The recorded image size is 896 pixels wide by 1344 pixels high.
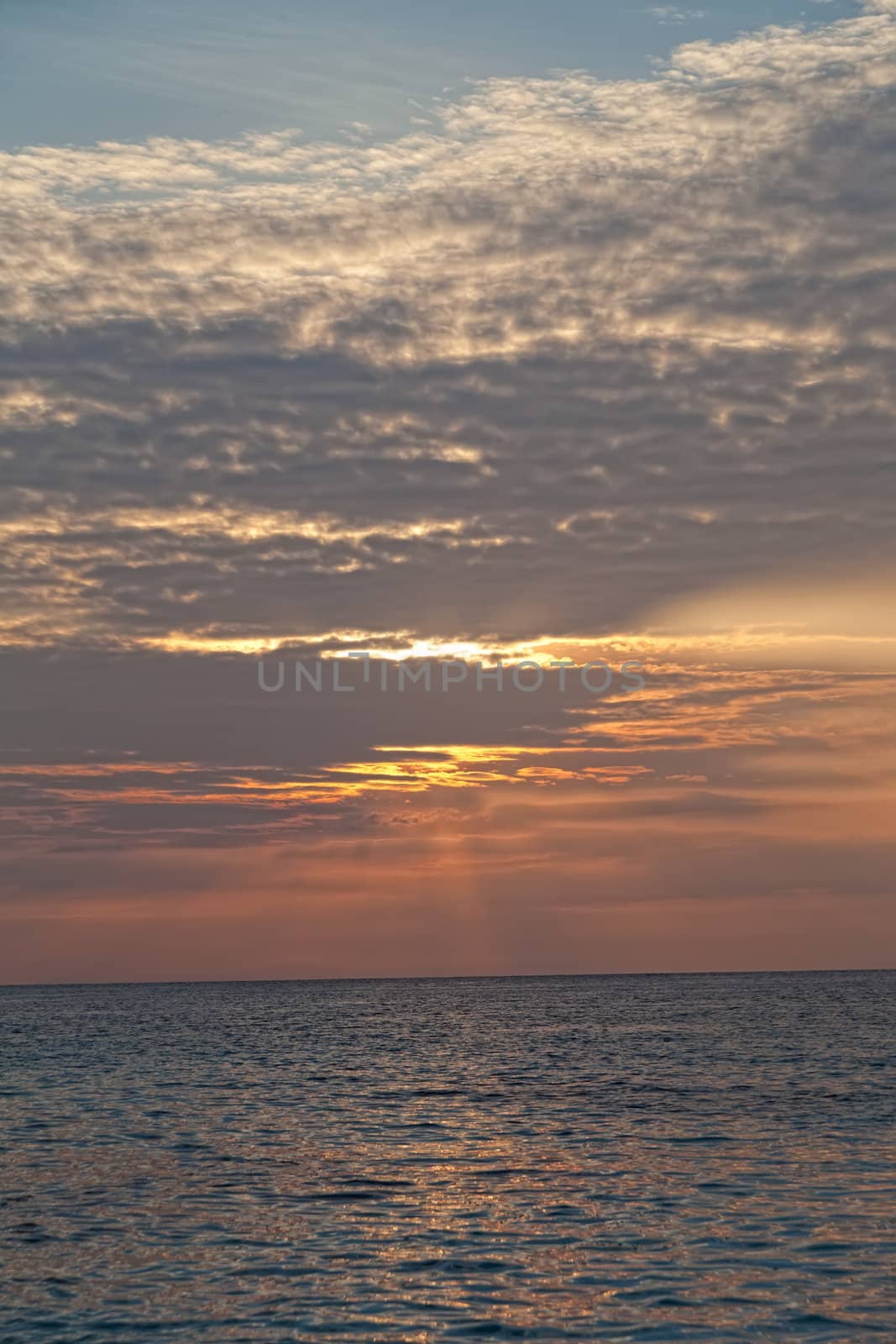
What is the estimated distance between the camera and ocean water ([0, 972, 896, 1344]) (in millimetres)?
21859

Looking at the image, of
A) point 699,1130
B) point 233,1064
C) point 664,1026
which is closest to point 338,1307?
point 699,1130

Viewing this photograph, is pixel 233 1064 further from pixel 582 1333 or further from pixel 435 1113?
pixel 582 1333

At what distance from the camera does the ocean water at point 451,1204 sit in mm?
21859

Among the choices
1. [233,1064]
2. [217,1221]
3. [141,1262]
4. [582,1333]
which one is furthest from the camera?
[233,1064]

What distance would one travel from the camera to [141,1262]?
84.1 ft

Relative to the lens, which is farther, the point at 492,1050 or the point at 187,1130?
the point at 492,1050

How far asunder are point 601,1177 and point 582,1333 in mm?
13636

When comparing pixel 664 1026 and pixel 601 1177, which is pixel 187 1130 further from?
pixel 664 1026

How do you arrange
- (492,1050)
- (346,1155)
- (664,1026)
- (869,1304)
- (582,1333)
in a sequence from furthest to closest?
(664,1026)
(492,1050)
(346,1155)
(869,1304)
(582,1333)

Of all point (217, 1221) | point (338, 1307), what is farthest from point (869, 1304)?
point (217, 1221)

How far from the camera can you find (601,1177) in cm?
3378

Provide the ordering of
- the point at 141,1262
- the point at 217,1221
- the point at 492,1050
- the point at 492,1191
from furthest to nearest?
the point at 492,1050 → the point at 492,1191 → the point at 217,1221 → the point at 141,1262

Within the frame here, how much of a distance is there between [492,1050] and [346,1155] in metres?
48.8

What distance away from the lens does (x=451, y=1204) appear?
30.6 m
